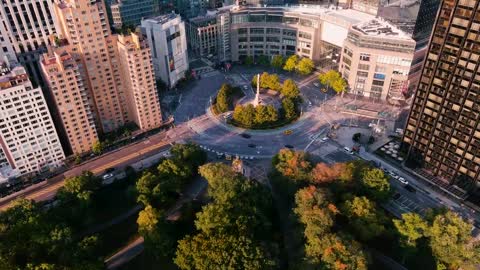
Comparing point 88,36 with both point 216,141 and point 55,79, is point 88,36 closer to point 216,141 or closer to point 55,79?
point 55,79

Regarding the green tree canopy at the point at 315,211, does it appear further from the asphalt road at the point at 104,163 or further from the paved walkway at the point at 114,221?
Answer: the asphalt road at the point at 104,163

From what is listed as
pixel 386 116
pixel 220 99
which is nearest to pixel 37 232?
pixel 220 99

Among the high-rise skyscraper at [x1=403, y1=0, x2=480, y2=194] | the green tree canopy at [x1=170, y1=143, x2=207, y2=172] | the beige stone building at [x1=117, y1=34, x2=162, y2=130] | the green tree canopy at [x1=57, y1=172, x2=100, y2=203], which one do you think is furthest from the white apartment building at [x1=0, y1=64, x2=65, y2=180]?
the high-rise skyscraper at [x1=403, y1=0, x2=480, y2=194]

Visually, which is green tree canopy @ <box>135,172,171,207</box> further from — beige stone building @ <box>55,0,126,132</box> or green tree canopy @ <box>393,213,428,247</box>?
green tree canopy @ <box>393,213,428,247</box>

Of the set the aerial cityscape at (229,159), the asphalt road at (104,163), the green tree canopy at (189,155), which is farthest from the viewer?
the green tree canopy at (189,155)

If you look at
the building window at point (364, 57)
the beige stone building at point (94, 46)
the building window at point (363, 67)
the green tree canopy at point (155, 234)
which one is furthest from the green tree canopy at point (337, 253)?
the building window at point (364, 57)

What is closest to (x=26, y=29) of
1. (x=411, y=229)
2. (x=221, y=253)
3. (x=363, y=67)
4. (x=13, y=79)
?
(x=13, y=79)
